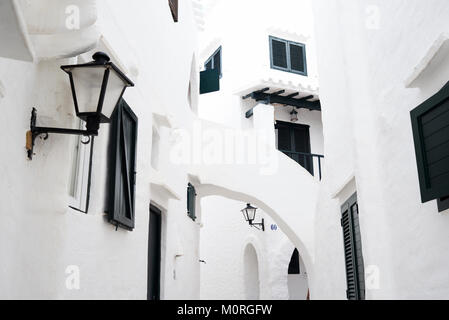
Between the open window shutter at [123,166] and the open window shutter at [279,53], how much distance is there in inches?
375

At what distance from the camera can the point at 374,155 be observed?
4590mm

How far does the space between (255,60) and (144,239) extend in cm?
901

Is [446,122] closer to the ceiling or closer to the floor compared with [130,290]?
closer to the ceiling

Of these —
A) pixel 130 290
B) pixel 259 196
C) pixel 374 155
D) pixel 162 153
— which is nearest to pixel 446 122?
pixel 374 155

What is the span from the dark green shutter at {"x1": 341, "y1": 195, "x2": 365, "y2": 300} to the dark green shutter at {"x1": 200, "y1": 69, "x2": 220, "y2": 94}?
7.00 m

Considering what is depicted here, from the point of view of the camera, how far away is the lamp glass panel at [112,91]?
3174 mm

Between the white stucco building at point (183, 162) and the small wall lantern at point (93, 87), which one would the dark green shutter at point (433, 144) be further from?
the small wall lantern at point (93, 87)

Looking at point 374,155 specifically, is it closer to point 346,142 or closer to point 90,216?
point 346,142

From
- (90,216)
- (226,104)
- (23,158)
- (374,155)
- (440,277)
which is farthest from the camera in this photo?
(226,104)

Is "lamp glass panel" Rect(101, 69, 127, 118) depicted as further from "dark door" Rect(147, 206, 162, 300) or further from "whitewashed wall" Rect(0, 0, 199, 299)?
"dark door" Rect(147, 206, 162, 300)

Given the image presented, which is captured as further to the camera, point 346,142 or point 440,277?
point 346,142

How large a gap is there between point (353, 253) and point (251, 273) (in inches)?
354

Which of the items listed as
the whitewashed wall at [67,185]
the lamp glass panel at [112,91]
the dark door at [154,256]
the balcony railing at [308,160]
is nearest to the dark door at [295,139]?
the balcony railing at [308,160]

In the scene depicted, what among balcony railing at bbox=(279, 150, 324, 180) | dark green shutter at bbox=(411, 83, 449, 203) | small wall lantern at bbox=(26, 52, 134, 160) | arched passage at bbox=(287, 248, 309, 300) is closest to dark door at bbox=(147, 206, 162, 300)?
small wall lantern at bbox=(26, 52, 134, 160)
